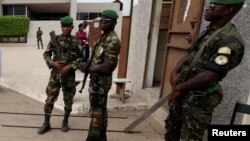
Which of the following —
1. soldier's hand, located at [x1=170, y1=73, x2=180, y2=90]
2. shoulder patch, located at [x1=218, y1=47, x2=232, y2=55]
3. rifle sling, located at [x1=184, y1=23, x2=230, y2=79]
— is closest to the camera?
shoulder patch, located at [x1=218, y1=47, x2=232, y2=55]

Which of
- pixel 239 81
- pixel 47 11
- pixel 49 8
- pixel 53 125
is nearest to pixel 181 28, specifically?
pixel 239 81

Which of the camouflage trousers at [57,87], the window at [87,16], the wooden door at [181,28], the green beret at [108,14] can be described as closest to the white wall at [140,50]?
the wooden door at [181,28]

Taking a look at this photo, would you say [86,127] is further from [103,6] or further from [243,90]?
[103,6]

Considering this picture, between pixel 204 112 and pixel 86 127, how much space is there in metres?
2.46

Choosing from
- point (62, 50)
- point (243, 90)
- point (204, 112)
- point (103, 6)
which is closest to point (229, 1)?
point (204, 112)

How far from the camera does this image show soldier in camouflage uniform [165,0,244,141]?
1970 mm

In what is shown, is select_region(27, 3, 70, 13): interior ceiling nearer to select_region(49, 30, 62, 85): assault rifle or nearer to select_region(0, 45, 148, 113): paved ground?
select_region(0, 45, 148, 113): paved ground

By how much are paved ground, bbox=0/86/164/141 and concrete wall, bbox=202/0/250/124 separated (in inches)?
46.4

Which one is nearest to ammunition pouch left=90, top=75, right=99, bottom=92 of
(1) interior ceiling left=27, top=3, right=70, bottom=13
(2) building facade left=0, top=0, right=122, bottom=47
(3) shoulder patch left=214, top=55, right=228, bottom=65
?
(3) shoulder patch left=214, top=55, right=228, bottom=65

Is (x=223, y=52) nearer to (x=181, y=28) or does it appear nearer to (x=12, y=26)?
(x=181, y=28)

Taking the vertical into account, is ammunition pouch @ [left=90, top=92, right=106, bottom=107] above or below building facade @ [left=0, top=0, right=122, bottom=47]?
below

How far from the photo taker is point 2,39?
19.7 metres

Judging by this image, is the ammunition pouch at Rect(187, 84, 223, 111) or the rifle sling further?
the ammunition pouch at Rect(187, 84, 223, 111)

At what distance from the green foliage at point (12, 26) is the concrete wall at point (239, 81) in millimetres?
19484
